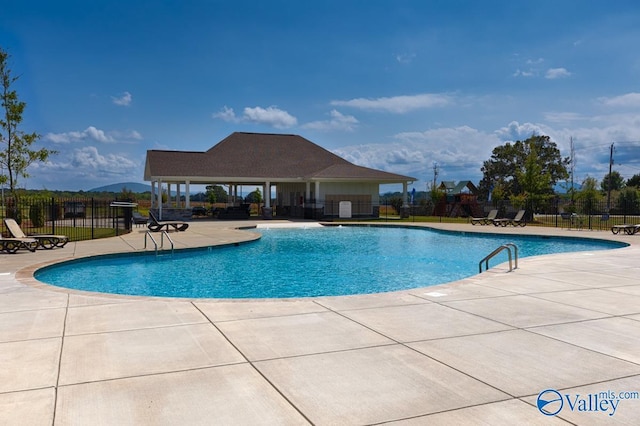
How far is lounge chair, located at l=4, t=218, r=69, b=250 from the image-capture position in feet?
45.7

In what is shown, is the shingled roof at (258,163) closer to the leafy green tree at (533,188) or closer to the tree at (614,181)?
the leafy green tree at (533,188)

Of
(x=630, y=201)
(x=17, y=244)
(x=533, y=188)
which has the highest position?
(x=533, y=188)

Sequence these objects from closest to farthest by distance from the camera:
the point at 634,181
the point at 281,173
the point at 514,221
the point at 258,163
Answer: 1. the point at 514,221
2. the point at 281,173
3. the point at 258,163
4. the point at 634,181

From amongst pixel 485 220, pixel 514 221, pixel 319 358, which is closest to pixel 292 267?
pixel 319 358

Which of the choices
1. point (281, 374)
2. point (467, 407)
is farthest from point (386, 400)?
point (281, 374)

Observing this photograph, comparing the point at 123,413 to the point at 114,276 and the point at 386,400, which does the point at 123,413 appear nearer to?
the point at 386,400

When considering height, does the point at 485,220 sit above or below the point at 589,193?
below

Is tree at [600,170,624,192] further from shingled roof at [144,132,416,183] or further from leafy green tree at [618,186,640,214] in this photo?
shingled roof at [144,132,416,183]

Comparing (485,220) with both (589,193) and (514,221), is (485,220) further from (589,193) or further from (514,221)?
(589,193)

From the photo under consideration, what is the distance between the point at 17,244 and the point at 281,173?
22.6 m

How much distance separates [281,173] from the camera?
35.3 metres

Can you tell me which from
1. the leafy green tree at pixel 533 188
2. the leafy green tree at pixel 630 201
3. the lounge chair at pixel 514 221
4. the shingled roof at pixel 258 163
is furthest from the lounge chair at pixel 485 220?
the leafy green tree at pixel 630 201

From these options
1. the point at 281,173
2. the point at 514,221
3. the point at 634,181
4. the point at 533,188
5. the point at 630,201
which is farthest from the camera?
the point at 634,181

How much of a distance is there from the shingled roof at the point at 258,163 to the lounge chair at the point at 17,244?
17.6 m
